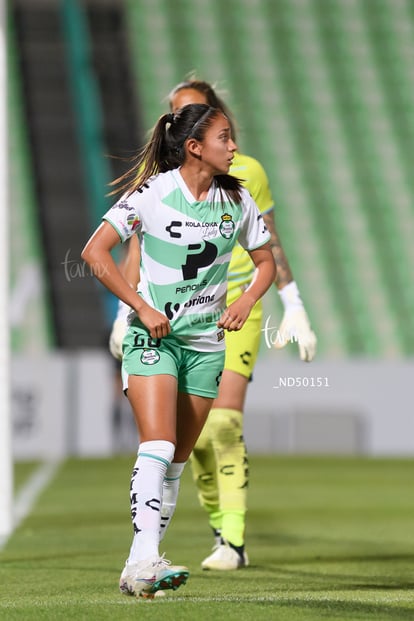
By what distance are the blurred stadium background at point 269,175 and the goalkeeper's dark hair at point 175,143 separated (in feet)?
41.8

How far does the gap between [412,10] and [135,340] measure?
23.0m

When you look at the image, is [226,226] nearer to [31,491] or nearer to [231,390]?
[231,390]

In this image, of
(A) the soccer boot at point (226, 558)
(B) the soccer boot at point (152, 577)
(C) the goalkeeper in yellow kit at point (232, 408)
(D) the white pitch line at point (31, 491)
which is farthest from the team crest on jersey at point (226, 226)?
(D) the white pitch line at point (31, 491)

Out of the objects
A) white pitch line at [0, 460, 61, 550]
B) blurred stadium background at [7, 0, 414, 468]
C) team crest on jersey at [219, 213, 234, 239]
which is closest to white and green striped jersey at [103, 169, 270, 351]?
team crest on jersey at [219, 213, 234, 239]

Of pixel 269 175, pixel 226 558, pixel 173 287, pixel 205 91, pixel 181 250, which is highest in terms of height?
pixel 269 175

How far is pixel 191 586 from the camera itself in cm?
501

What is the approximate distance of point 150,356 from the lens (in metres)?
4.46

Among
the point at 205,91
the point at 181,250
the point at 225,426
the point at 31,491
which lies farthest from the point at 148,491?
the point at 31,491

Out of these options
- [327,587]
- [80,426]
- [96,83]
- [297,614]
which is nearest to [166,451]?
[297,614]

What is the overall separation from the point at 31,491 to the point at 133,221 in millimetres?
→ 7524

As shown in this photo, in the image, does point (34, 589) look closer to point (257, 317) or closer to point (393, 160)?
point (257, 317)

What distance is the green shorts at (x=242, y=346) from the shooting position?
605cm

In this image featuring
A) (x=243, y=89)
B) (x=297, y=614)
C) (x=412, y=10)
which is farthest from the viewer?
(x=412, y=10)

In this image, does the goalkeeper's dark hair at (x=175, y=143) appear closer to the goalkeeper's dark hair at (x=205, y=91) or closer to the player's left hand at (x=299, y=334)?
the player's left hand at (x=299, y=334)
